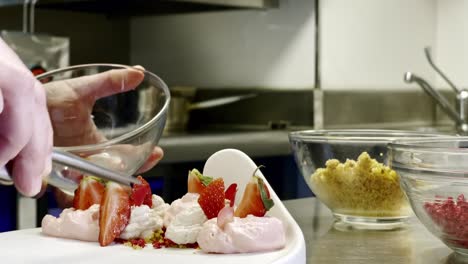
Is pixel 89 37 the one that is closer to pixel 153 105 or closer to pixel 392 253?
pixel 153 105

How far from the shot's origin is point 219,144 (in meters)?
2.72

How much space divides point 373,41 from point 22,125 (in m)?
2.77

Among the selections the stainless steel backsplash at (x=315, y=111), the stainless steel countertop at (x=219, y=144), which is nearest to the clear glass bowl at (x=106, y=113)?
the stainless steel countertop at (x=219, y=144)

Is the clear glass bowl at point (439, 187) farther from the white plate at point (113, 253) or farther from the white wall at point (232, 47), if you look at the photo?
the white wall at point (232, 47)

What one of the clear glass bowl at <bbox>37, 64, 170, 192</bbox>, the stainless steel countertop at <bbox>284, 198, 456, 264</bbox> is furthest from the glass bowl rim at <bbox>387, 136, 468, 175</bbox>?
the clear glass bowl at <bbox>37, 64, 170, 192</bbox>

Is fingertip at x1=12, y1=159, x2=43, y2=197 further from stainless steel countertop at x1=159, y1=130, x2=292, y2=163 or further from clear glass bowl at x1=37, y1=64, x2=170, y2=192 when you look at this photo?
stainless steel countertop at x1=159, y1=130, x2=292, y2=163

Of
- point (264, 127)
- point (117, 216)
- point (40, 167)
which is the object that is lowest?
point (264, 127)

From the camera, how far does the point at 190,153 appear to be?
8.55ft

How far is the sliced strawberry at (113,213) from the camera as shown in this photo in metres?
0.98

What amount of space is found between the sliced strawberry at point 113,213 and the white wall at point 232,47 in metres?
2.14

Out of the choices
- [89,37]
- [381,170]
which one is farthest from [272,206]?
[89,37]

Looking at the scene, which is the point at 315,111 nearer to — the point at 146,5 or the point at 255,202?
the point at 146,5

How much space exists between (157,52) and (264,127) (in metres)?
0.70

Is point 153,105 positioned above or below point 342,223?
above
